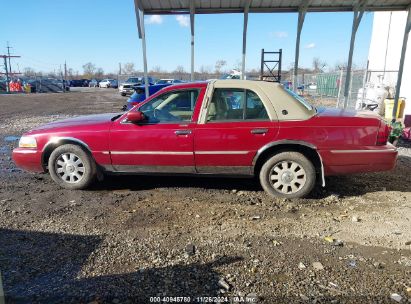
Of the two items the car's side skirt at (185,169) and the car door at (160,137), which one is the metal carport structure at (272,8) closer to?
the car door at (160,137)

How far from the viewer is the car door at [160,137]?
4957 millimetres

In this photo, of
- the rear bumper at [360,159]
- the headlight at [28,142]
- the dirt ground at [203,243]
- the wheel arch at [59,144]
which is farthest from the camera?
the headlight at [28,142]

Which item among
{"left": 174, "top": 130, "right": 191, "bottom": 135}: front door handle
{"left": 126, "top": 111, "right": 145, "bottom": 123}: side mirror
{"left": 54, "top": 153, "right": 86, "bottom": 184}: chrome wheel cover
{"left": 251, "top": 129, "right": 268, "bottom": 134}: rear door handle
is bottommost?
{"left": 54, "top": 153, "right": 86, "bottom": 184}: chrome wheel cover

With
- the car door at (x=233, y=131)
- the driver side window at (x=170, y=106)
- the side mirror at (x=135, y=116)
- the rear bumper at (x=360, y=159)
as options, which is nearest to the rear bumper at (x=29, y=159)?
the side mirror at (x=135, y=116)

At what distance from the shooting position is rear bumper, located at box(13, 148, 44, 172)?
5375 mm

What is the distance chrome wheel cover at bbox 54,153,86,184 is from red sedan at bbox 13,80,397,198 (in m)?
0.02

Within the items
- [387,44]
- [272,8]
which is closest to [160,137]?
[272,8]

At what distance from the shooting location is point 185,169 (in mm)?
5102

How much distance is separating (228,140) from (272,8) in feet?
18.2

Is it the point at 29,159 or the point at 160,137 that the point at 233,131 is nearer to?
the point at 160,137

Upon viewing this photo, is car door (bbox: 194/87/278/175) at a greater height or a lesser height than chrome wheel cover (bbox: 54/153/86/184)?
greater

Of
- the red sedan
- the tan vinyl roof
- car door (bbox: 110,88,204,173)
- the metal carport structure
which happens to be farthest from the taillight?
the tan vinyl roof

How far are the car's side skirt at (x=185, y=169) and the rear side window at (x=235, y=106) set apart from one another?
722 mm

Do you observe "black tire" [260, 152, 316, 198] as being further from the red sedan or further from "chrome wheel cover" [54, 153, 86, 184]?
"chrome wheel cover" [54, 153, 86, 184]
